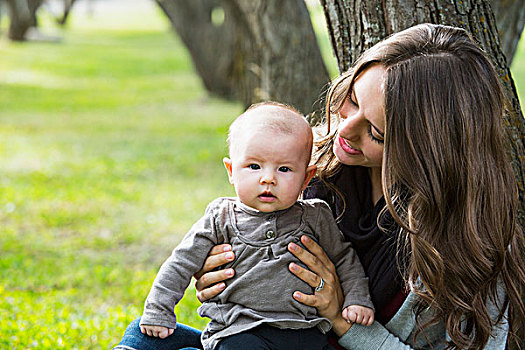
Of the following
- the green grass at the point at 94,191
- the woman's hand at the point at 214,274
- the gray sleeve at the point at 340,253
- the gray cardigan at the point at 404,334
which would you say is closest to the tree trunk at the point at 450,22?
the gray cardigan at the point at 404,334

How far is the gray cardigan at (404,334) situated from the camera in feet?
8.37

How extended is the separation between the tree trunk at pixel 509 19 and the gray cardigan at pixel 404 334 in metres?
1.83

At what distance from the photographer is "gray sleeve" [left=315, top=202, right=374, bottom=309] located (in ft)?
8.54

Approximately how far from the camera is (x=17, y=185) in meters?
7.93

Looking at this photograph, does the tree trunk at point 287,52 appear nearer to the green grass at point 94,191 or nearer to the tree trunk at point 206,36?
the green grass at point 94,191

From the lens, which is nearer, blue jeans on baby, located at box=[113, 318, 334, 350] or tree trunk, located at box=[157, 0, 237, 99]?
blue jeans on baby, located at box=[113, 318, 334, 350]

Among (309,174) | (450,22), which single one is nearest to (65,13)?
(450,22)

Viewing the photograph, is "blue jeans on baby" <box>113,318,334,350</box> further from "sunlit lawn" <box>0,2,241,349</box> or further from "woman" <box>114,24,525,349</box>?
"sunlit lawn" <box>0,2,241,349</box>

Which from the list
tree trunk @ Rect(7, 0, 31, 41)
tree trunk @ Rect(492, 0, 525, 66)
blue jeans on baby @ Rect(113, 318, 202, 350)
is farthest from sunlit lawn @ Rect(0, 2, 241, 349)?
tree trunk @ Rect(7, 0, 31, 41)

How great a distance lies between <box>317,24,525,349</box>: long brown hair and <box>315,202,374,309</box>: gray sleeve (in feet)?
0.62

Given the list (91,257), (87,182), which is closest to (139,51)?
(87,182)

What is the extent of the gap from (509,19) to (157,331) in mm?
2580

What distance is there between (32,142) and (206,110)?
4.31 metres

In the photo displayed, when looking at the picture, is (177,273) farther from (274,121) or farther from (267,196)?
(274,121)
